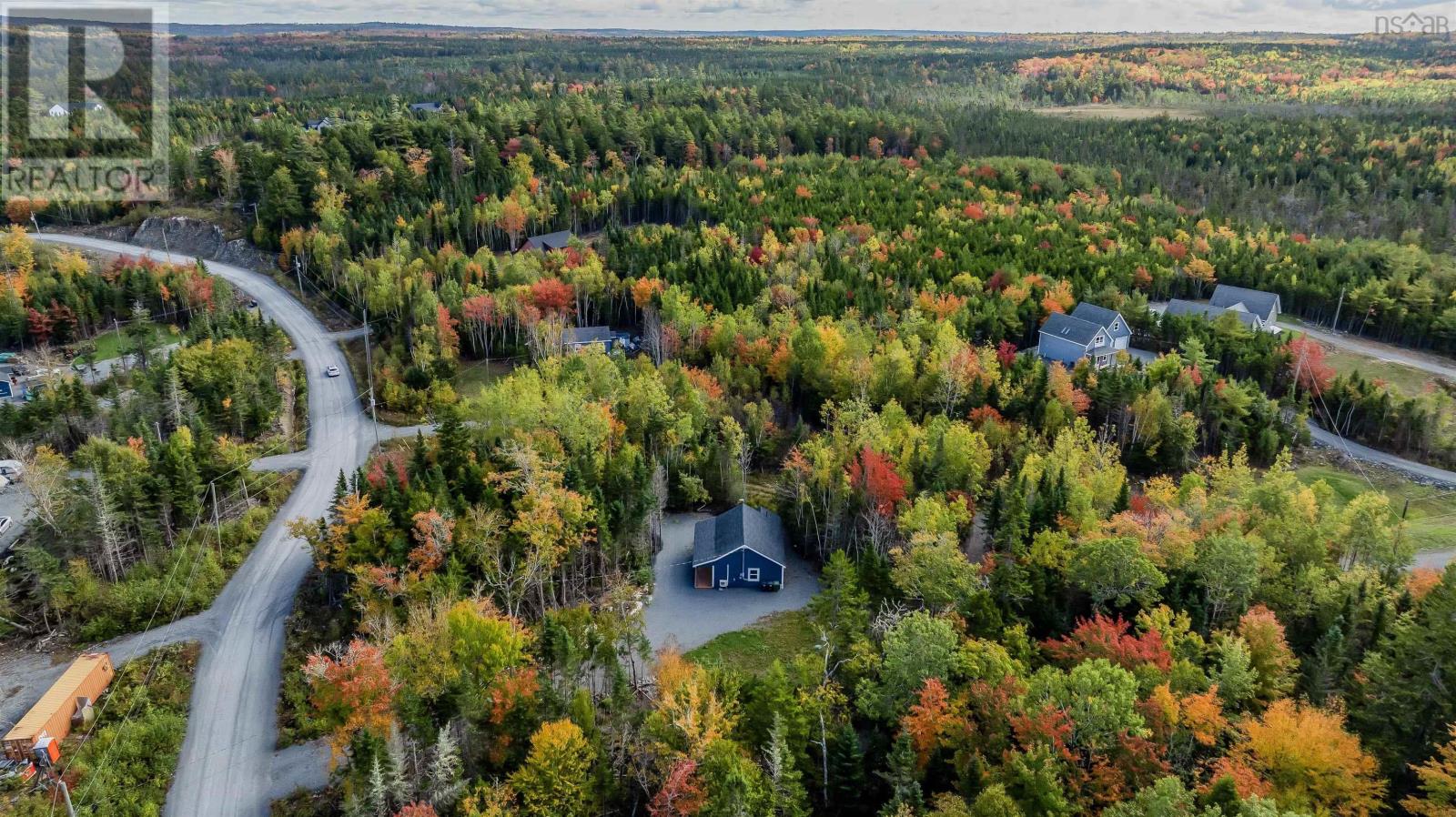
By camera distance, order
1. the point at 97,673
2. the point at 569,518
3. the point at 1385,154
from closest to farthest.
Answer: the point at 97,673 < the point at 569,518 < the point at 1385,154

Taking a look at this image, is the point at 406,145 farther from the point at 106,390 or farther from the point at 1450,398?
the point at 1450,398

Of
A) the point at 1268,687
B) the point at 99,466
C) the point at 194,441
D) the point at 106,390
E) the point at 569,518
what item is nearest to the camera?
the point at 1268,687

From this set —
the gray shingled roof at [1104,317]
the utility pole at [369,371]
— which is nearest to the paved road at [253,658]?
the utility pole at [369,371]

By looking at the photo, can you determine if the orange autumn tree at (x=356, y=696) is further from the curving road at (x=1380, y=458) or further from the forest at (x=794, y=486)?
the curving road at (x=1380, y=458)

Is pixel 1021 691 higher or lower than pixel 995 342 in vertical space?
lower

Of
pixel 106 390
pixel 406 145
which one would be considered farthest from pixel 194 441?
pixel 406 145

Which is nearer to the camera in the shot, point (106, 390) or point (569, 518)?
point (569, 518)

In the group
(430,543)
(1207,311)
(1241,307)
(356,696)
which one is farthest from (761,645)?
(1241,307)
